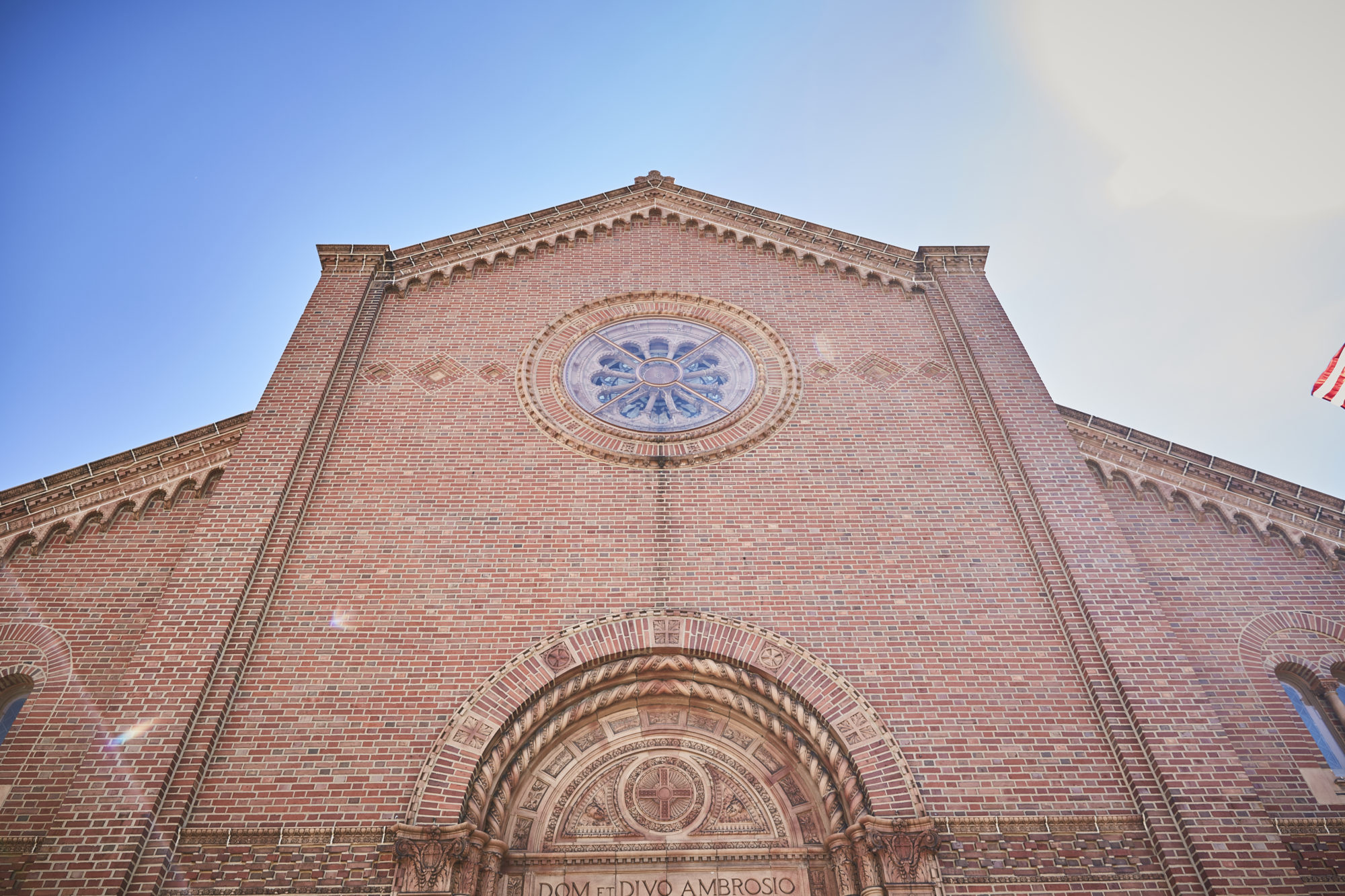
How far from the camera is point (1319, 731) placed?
809cm

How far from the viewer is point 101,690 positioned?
7738 millimetres

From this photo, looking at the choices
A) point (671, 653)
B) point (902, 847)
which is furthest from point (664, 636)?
point (902, 847)

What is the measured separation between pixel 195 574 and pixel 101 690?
1265 millimetres

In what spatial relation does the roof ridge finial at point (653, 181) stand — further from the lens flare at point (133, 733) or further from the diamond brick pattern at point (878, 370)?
the lens flare at point (133, 733)

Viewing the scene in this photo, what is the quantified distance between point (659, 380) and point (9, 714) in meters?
7.78

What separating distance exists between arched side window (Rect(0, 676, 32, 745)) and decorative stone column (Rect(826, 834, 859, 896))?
25.0ft

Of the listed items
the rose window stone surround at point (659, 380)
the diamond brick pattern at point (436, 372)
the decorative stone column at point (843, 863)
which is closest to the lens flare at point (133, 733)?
the diamond brick pattern at point (436, 372)

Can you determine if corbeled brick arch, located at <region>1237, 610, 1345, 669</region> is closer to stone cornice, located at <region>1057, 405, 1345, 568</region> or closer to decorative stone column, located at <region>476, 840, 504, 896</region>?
stone cornice, located at <region>1057, 405, 1345, 568</region>

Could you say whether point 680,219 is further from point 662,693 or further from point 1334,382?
point 1334,382

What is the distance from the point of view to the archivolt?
7.14 m

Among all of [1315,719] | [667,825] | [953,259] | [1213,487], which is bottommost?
[667,825]

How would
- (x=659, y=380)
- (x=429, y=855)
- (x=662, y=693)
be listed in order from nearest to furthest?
(x=429, y=855)
(x=662, y=693)
(x=659, y=380)

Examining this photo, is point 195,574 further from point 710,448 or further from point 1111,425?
point 1111,425

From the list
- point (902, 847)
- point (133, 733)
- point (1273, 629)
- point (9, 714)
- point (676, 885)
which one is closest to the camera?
point (902, 847)
